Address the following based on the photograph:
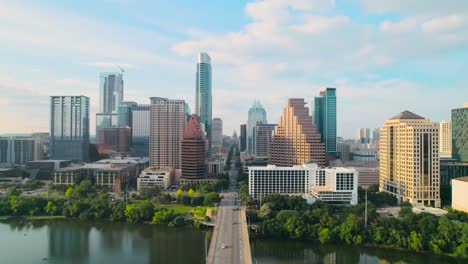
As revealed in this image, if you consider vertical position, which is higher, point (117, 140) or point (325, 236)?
point (117, 140)

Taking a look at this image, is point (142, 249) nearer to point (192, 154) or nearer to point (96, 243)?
point (96, 243)

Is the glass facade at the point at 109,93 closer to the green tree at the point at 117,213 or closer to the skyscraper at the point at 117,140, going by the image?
the skyscraper at the point at 117,140

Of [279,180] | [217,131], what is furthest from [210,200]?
[217,131]

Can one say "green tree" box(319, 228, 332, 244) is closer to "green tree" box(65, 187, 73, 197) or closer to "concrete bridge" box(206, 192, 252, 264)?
"concrete bridge" box(206, 192, 252, 264)

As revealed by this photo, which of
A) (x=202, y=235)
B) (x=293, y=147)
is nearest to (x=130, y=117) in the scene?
(x=293, y=147)

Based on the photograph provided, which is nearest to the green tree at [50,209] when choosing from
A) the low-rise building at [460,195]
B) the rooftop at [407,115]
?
the rooftop at [407,115]

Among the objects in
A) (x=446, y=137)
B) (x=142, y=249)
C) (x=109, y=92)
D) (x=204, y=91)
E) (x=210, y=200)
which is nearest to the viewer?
(x=142, y=249)

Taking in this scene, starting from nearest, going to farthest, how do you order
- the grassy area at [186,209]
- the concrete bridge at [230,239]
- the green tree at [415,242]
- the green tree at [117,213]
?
1. the concrete bridge at [230,239]
2. the green tree at [415,242]
3. the green tree at [117,213]
4. the grassy area at [186,209]
